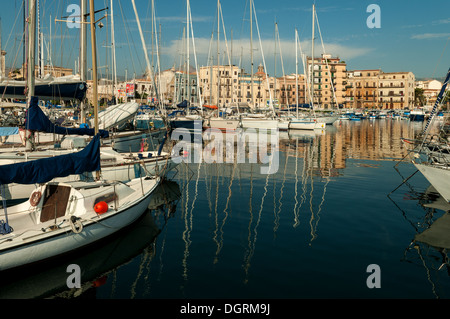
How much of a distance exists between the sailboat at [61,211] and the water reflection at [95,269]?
35 cm

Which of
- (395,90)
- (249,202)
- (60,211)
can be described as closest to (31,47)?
(60,211)

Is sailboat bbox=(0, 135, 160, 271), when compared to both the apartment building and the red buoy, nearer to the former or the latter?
the red buoy

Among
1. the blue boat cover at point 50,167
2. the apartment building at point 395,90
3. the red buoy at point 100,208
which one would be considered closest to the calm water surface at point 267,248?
the red buoy at point 100,208

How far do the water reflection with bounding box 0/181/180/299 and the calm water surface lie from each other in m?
0.03

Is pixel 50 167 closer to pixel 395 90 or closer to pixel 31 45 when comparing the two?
pixel 31 45

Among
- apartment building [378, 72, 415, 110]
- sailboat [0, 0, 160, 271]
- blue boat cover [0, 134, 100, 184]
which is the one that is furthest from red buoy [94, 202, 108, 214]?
apartment building [378, 72, 415, 110]

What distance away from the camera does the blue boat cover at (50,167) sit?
Answer: 408 inches

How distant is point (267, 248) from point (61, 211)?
275 inches

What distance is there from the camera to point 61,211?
39.8 ft

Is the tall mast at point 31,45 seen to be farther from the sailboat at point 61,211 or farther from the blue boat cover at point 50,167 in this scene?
the blue boat cover at point 50,167

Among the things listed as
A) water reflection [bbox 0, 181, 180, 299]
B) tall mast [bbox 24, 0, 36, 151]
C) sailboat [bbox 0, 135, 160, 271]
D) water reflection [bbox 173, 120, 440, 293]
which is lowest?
water reflection [bbox 0, 181, 180, 299]

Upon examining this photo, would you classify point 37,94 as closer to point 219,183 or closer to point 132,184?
point 132,184

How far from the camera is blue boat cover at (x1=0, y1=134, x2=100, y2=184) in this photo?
10.4 metres
